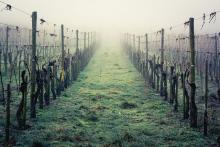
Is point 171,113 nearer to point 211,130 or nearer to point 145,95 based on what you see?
point 211,130

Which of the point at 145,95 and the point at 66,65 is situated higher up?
the point at 66,65

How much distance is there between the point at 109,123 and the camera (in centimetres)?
1041

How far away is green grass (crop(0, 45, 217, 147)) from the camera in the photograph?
8.65 metres

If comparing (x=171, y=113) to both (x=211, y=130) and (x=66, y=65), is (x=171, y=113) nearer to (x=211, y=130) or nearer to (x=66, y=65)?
(x=211, y=130)

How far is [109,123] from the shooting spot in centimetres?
1041

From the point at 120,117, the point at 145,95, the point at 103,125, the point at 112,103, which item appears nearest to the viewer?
the point at 103,125

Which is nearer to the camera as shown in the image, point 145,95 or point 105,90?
point 145,95

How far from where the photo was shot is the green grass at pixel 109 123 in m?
8.65

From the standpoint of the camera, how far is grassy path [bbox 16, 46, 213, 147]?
8.66 m

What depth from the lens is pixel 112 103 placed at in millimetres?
13539

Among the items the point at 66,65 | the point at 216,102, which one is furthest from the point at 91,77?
the point at 216,102

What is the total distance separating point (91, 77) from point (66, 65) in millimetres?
4546

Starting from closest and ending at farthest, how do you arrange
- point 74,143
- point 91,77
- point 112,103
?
point 74,143, point 112,103, point 91,77

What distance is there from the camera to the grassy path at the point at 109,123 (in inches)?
341
